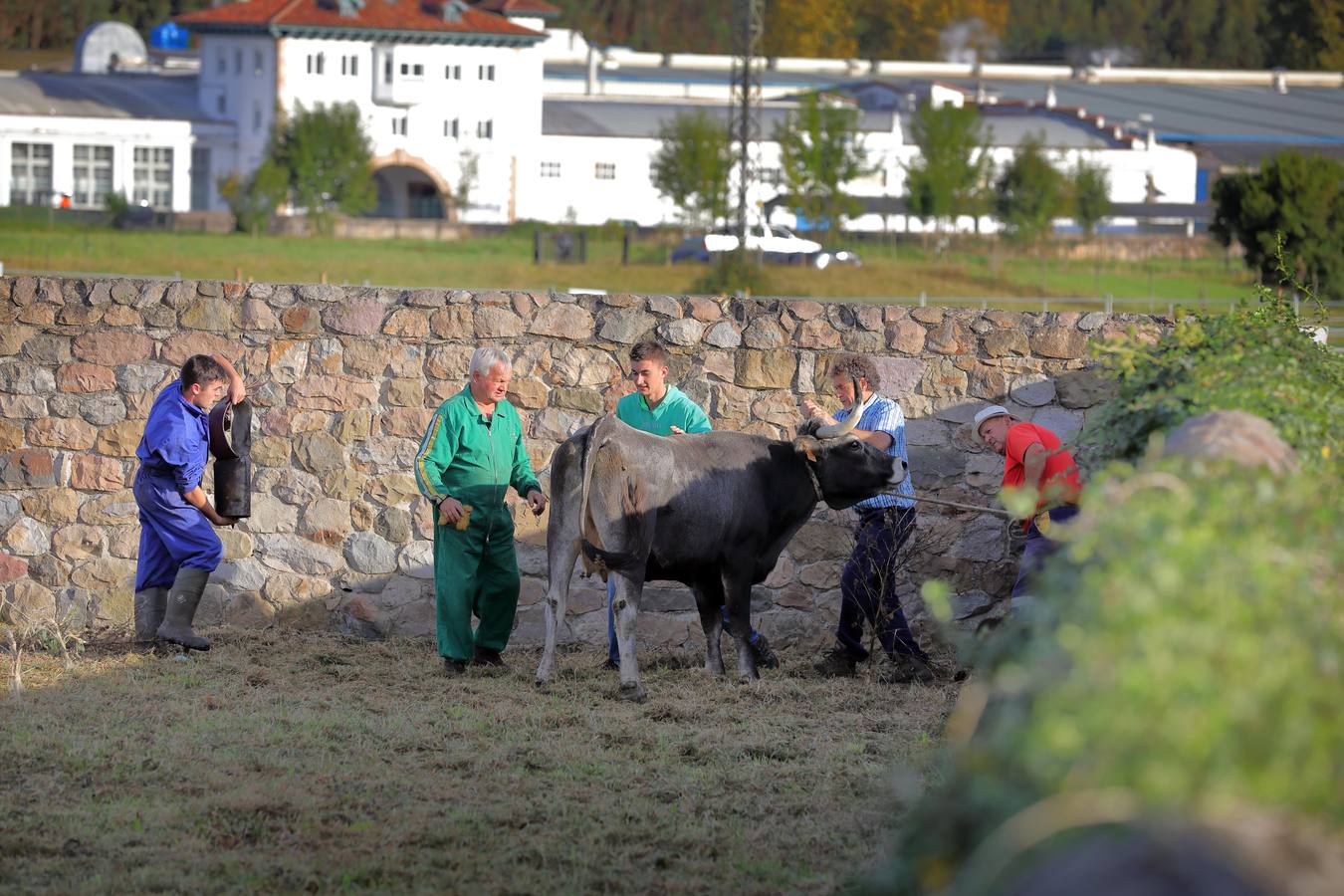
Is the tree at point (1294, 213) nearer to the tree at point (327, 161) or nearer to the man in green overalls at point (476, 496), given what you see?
the man in green overalls at point (476, 496)

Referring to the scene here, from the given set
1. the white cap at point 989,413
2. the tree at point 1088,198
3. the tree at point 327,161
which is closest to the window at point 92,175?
the tree at point 327,161

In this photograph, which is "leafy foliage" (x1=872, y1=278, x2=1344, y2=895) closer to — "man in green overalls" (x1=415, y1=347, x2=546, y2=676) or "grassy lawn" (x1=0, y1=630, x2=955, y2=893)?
"grassy lawn" (x1=0, y1=630, x2=955, y2=893)

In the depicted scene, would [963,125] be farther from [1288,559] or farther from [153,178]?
[1288,559]

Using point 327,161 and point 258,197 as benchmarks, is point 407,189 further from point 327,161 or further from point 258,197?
point 258,197

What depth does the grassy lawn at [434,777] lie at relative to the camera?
5621mm

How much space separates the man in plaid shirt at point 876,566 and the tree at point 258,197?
4790 centimetres

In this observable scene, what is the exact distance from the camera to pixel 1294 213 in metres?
39.9

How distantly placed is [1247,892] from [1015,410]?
7.52m

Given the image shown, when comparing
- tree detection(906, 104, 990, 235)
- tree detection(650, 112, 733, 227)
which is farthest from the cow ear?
tree detection(906, 104, 990, 235)

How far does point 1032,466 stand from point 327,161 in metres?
57.9

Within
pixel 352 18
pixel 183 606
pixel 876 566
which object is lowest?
pixel 183 606

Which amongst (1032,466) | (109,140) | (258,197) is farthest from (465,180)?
(1032,466)

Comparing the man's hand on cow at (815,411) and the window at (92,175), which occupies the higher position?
the window at (92,175)

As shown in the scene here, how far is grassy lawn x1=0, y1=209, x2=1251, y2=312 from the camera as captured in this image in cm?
3862
